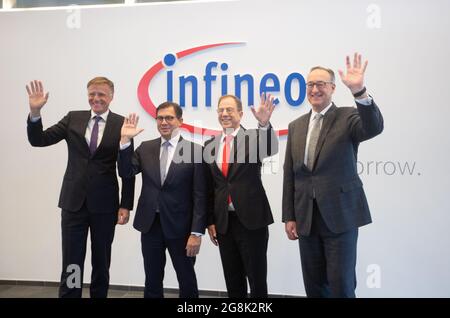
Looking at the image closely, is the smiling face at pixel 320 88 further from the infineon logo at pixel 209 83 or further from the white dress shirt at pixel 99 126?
the white dress shirt at pixel 99 126

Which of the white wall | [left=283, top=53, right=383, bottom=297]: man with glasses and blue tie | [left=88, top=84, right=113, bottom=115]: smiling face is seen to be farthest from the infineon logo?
[left=283, top=53, right=383, bottom=297]: man with glasses and blue tie

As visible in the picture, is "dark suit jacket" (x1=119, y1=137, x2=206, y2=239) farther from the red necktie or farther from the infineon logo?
the infineon logo

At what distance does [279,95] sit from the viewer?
12.0 ft

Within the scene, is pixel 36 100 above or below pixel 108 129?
above

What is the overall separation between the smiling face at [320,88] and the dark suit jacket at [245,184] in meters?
0.34

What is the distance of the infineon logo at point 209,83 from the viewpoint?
364 centimetres

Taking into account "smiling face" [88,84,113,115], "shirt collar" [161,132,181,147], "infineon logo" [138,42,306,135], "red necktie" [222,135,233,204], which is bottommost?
"red necktie" [222,135,233,204]

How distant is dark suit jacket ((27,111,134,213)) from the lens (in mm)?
2816

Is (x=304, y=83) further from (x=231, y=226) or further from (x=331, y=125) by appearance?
(x=231, y=226)

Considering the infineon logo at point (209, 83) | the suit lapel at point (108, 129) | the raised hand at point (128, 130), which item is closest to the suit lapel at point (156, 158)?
the raised hand at point (128, 130)

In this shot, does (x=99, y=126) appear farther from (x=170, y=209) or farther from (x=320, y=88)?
(x=320, y=88)

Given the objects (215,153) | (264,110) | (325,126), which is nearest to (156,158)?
(215,153)

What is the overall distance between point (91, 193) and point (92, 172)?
5.9 inches

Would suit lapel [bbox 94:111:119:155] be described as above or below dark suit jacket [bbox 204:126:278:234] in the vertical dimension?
above
